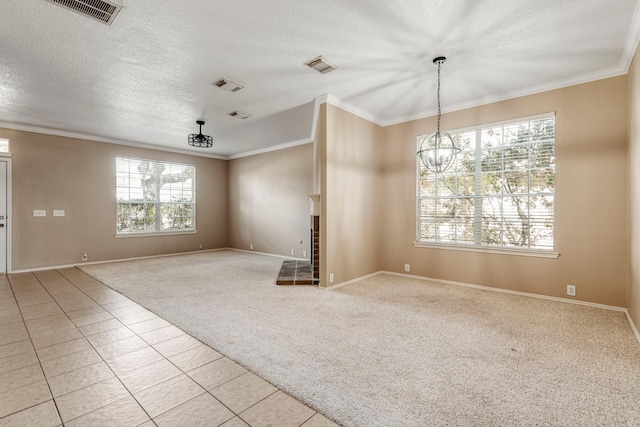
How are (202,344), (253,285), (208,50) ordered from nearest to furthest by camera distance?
1. (202,344)
2. (208,50)
3. (253,285)

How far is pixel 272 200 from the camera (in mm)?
7824

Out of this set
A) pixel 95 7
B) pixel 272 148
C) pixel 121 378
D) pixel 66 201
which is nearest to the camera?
pixel 121 378

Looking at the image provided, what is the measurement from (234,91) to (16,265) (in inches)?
217

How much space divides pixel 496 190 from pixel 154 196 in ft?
25.0

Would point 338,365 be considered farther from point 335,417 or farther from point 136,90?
point 136,90

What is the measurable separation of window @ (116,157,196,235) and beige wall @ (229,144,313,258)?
48.7 inches

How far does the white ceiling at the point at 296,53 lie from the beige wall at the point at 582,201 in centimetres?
26

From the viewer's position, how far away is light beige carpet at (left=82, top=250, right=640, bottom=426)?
180 centimetres

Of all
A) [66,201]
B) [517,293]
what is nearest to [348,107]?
[517,293]

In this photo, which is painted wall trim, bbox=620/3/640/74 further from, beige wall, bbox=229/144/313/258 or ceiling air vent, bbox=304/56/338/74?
beige wall, bbox=229/144/313/258

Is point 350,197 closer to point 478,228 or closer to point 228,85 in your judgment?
point 478,228

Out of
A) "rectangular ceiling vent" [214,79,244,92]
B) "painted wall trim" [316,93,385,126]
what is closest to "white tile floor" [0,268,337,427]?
"rectangular ceiling vent" [214,79,244,92]

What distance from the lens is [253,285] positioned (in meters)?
4.69

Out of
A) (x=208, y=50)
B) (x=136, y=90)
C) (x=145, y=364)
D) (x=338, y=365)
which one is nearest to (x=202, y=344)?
(x=145, y=364)
